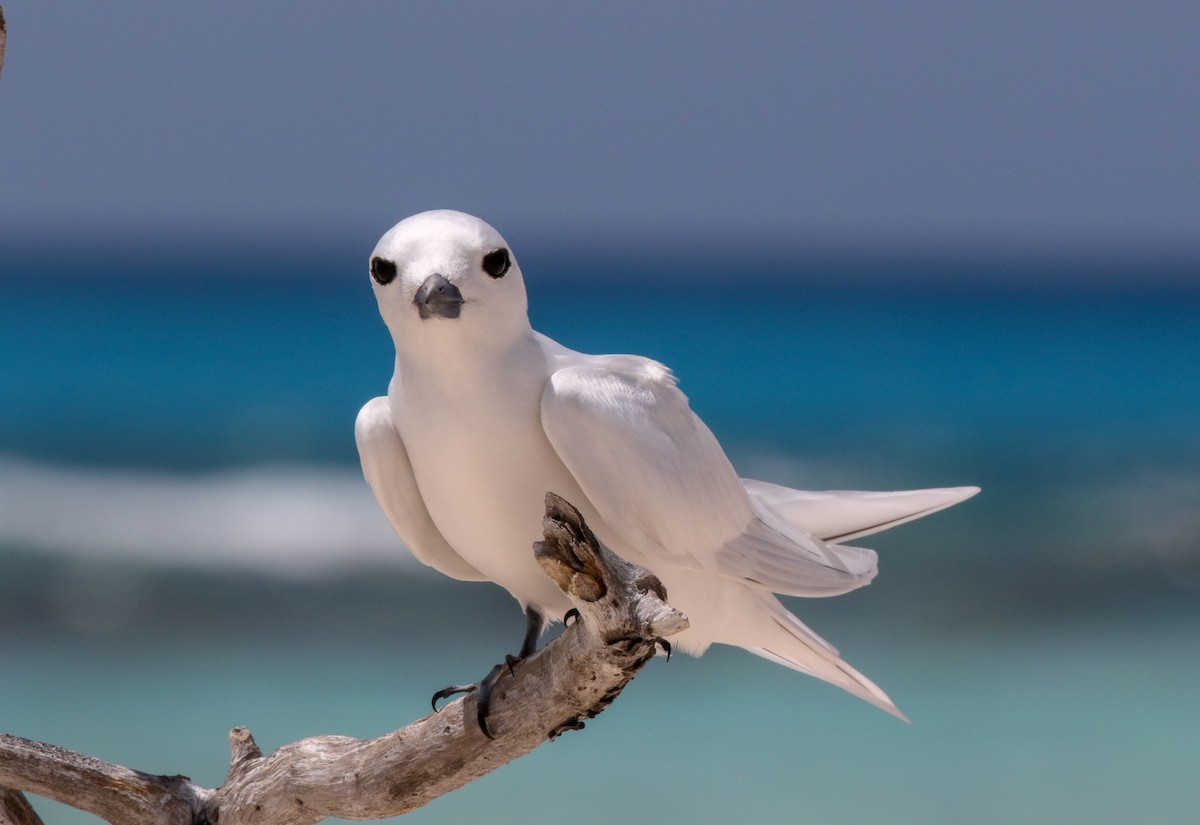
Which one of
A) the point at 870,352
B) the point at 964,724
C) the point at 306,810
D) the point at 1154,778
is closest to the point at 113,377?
the point at 870,352

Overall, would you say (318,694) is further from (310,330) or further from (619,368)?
(310,330)

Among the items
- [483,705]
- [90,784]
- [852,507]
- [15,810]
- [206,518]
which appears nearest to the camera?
[483,705]

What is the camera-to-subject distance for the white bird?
2611 millimetres

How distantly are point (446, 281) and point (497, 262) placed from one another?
14 cm

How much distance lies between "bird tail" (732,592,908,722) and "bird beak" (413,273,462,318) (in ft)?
3.96

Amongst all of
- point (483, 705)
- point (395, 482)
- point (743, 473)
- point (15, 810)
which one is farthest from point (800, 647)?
point (743, 473)

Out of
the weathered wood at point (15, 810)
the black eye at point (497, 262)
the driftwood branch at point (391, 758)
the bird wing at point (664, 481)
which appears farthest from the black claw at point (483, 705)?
the weathered wood at point (15, 810)

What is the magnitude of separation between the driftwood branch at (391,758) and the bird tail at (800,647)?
0.82 m

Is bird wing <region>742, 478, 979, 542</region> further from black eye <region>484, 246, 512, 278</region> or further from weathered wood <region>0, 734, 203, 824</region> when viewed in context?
weathered wood <region>0, 734, 203, 824</region>

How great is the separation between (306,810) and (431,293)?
122 cm

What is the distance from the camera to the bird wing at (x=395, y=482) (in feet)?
9.56

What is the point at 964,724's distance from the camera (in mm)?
6941

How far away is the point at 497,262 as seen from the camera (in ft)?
8.60

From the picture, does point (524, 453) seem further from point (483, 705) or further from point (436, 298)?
point (483, 705)
